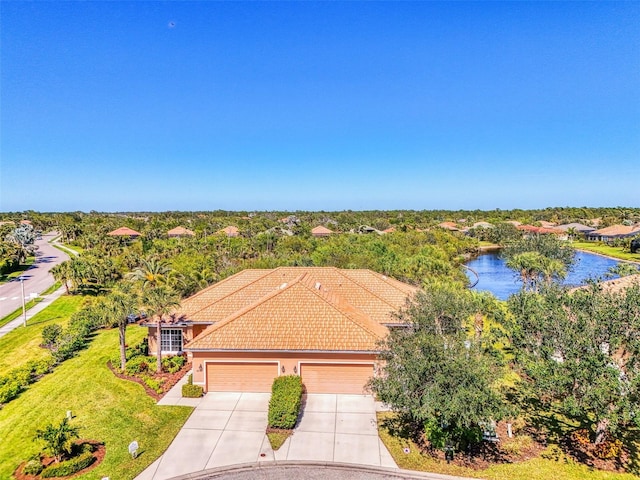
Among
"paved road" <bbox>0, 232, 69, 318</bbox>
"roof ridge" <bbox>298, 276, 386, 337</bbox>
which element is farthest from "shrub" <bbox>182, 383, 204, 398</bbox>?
"paved road" <bbox>0, 232, 69, 318</bbox>

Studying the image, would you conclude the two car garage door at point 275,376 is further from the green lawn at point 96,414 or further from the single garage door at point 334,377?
the green lawn at point 96,414

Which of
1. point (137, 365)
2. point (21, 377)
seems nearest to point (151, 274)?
point (137, 365)

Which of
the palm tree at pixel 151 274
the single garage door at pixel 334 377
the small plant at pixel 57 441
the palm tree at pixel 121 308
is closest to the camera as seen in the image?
the small plant at pixel 57 441

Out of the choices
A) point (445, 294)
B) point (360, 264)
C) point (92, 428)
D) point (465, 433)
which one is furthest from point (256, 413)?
point (360, 264)

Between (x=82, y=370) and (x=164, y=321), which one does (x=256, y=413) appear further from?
(x=82, y=370)

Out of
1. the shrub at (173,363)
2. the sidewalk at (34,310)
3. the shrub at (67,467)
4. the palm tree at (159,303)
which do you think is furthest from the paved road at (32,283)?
the shrub at (67,467)

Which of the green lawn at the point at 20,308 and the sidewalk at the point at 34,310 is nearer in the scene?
the sidewalk at the point at 34,310
